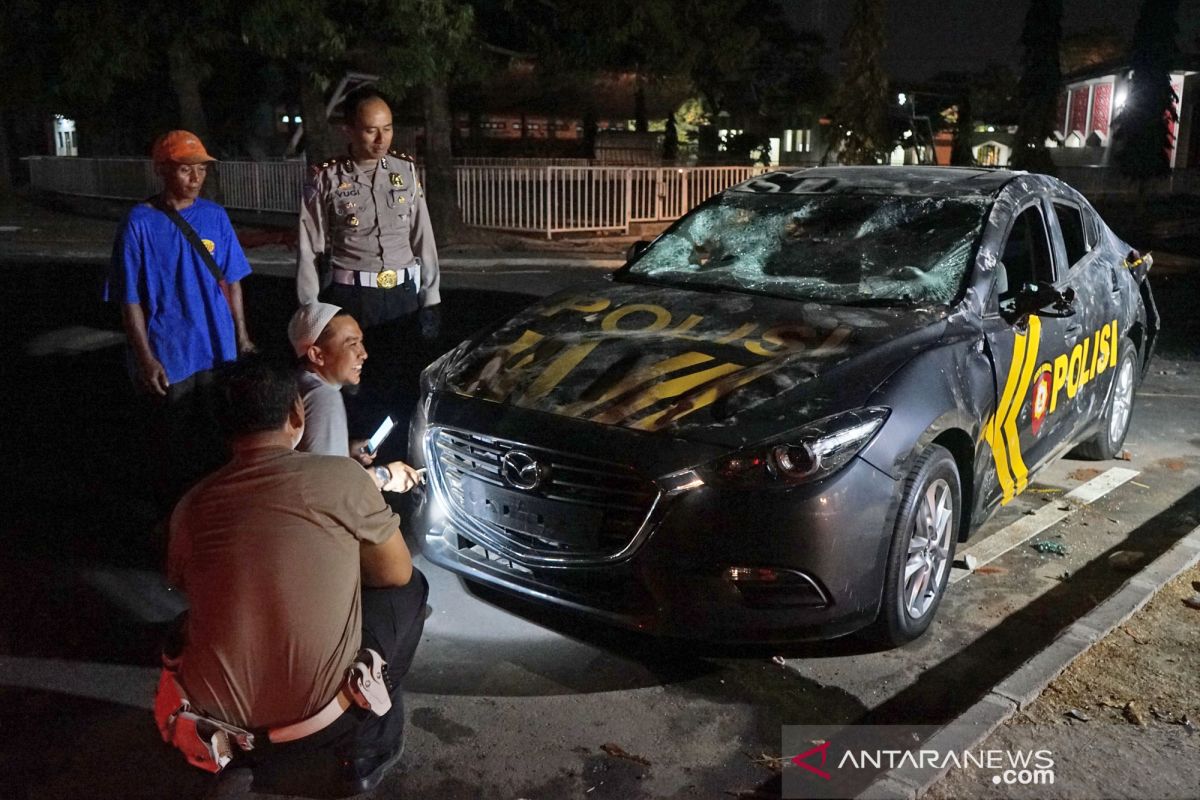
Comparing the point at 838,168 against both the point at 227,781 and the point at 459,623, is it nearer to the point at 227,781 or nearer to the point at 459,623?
the point at 459,623

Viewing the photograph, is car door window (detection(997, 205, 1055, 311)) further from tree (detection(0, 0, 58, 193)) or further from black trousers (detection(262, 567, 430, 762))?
tree (detection(0, 0, 58, 193))

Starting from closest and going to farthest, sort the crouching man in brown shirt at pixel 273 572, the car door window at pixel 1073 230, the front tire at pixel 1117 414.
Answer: the crouching man in brown shirt at pixel 273 572, the car door window at pixel 1073 230, the front tire at pixel 1117 414

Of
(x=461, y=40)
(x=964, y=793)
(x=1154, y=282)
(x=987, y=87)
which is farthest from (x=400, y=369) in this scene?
(x=987, y=87)

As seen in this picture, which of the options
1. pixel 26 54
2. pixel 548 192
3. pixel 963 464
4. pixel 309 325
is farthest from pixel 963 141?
pixel 309 325

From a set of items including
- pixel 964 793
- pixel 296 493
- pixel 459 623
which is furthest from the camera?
pixel 459 623

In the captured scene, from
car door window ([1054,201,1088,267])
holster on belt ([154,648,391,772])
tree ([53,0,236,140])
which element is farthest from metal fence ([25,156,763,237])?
holster on belt ([154,648,391,772])

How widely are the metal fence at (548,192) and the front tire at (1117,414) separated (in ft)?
43.7

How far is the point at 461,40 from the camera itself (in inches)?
600

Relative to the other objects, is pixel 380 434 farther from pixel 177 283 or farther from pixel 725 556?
pixel 177 283

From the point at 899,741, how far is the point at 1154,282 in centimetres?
1459

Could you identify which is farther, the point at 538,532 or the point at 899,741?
the point at 538,532

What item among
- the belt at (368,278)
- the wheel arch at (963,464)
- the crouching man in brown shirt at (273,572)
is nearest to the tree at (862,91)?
the belt at (368,278)

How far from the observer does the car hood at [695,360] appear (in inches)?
145

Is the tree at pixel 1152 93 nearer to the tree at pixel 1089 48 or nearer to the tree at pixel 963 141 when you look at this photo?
the tree at pixel 963 141
